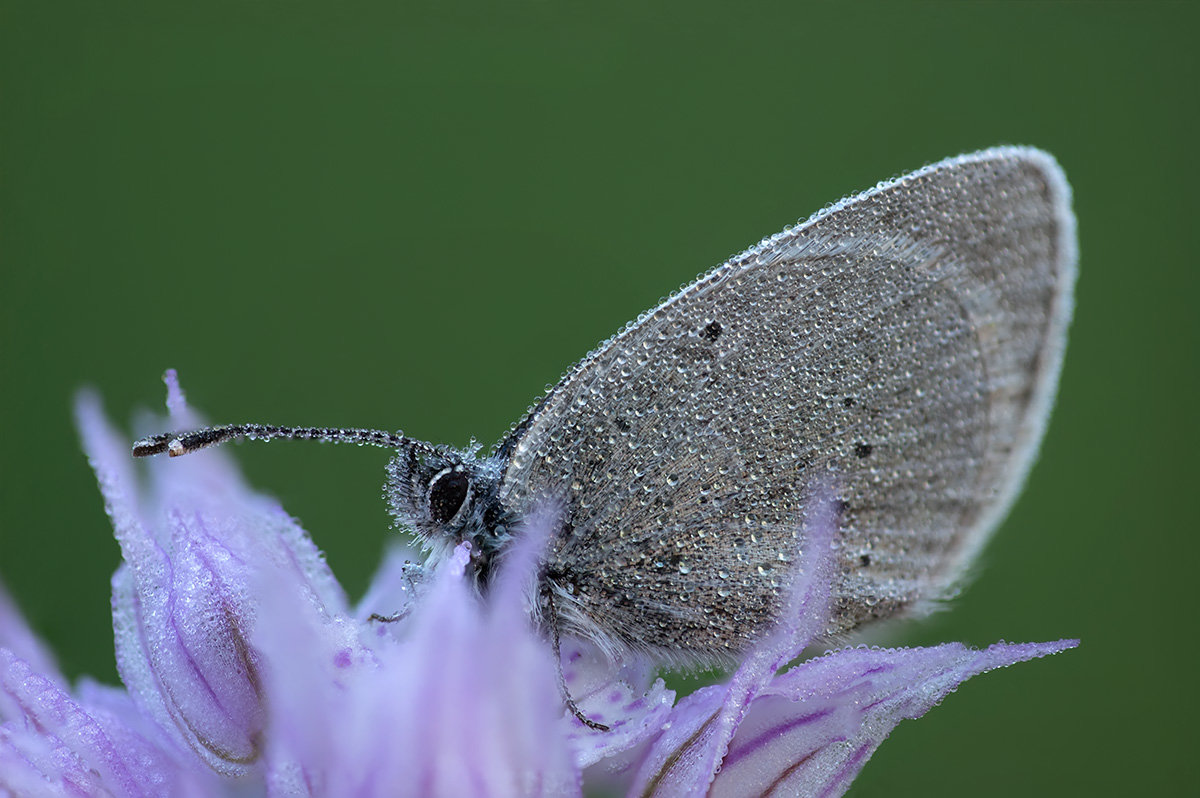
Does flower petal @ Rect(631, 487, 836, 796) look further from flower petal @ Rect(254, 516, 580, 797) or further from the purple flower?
flower petal @ Rect(254, 516, 580, 797)

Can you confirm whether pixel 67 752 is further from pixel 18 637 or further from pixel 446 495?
pixel 446 495

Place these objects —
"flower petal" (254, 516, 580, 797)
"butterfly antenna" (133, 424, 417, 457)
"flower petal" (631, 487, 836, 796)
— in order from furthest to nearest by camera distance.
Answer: "butterfly antenna" (133, 424, 417, 457)
"flower petal" (631, 487, 836, 796)
"flower petal" (254, 516, 580, 797)

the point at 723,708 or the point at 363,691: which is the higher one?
the point at 363,691

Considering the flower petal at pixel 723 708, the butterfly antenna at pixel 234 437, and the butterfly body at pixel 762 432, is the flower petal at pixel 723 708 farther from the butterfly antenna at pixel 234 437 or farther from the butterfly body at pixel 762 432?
the butterfly antenna at pixel 234 437

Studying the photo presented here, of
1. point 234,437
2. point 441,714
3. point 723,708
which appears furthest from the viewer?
point 234,437

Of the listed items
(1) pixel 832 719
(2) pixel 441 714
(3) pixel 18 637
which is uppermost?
(3) pixel 18 637

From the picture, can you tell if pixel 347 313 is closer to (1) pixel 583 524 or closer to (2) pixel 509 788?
(1) pixel 583 524

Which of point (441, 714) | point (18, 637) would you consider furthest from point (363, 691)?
point (18, 637)

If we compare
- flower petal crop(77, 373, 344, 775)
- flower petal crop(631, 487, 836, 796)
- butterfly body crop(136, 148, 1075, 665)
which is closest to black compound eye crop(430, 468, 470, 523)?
butterfly body crop(136, 148, 1075, 665)
